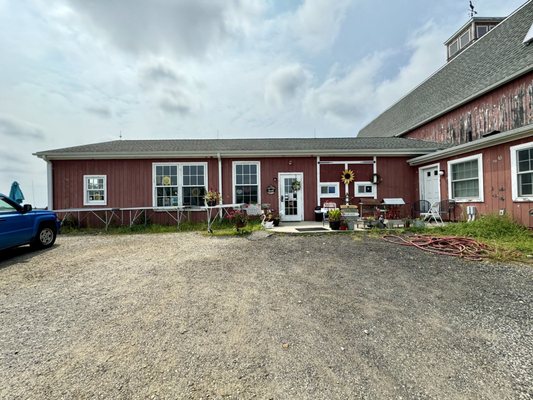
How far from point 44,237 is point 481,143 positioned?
12.5 meters

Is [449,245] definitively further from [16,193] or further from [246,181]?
[16,193]

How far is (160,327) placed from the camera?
8.47 feet

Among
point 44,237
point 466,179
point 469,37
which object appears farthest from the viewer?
point 469,37

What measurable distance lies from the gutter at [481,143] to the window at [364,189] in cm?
198

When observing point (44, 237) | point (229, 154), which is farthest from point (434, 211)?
point (44, 237)

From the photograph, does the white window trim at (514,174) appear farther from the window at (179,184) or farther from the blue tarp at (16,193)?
the blue tarp at (16,193)

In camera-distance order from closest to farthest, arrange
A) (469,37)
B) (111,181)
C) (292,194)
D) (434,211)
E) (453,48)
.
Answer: (434,211), (111,181), (292,194), (469,37), (453,48)

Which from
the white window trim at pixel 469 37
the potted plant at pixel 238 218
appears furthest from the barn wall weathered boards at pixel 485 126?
the potted plant at pixel 238 218

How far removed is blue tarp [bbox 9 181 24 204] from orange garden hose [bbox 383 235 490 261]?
14.7m

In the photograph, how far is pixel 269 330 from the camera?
2514mm

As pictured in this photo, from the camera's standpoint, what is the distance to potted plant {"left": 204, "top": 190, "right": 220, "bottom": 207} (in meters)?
10.1

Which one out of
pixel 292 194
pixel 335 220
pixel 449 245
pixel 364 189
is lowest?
pixel 449 245

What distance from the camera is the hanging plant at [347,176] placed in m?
10.8

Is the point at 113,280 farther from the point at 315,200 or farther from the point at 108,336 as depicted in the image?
the point at 315,200
